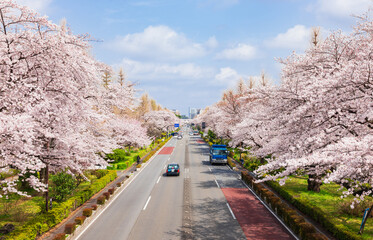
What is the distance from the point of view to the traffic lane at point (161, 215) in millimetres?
13637

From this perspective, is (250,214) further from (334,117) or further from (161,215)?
(334,117)

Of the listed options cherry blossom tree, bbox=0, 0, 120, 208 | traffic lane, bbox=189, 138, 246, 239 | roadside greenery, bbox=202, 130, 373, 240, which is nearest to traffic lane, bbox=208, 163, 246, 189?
traffic lane, bbox=189, 138, 246, 239

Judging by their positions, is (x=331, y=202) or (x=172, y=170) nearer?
(x=331, y=202)

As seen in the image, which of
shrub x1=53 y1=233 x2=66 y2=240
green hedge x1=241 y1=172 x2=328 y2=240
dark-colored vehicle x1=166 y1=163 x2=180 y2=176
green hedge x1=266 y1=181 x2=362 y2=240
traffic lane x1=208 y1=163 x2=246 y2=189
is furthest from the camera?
dark-colored vehicle x1=166 y1=163 x2=180 y2=176

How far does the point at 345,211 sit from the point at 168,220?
1111 cm

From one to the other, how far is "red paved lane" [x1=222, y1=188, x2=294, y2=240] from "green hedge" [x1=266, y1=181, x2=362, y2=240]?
209 centimetres

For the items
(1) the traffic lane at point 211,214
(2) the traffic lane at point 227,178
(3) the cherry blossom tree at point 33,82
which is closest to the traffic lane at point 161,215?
(1) the traffic lane at point 211,214

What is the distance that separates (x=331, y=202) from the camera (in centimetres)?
1891

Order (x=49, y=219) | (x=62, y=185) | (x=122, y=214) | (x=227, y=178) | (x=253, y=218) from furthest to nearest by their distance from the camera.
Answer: (x=227, y=178) < (x=62, y=185) < (x=122, y=214) < (x=253, y=218) < (x=49, y=219)

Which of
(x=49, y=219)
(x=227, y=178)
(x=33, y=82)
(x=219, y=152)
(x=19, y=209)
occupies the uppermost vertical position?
(x=33, y=82)

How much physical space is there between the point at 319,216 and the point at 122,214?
12.0 m

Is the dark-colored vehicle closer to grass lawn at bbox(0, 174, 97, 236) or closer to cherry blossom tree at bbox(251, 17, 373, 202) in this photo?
grass lawn at bbox(0, 174, 97, 236)

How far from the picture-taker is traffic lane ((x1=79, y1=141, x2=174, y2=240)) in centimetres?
1362

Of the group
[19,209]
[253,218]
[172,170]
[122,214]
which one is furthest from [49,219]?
[172,170]
